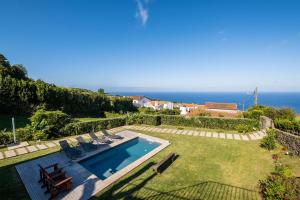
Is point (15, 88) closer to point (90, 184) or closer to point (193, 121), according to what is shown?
point (90, 184)

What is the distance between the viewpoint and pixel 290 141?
11789 mm

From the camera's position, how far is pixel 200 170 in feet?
30.5

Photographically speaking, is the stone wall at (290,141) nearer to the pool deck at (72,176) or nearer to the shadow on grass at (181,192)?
the shadow on grass at (181,192)

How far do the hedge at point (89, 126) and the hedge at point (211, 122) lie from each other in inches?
245

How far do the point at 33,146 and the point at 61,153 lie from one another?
10.7 ft

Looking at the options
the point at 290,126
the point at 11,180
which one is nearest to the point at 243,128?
the point at 290,126

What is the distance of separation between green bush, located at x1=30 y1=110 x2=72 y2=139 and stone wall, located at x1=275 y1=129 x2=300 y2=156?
18.9 metres

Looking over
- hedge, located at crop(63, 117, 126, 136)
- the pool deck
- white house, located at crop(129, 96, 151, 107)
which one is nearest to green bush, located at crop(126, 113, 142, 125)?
hedge, located at crop(63, 117, 126, 136)

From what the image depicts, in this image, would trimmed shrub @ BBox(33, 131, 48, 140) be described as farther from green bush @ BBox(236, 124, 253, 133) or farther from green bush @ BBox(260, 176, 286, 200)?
green bush @ BBox(236, 124, 253, 133)

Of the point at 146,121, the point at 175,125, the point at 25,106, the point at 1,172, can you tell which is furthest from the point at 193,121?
the point at 25,106

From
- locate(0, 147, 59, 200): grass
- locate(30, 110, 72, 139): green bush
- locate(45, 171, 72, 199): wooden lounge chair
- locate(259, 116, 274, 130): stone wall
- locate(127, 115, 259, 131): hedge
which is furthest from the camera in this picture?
locate(127, 115, 259, 131): hedge

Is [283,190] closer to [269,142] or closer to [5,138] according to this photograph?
[269,142]

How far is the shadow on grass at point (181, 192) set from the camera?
690cm

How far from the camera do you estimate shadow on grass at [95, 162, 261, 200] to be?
690 cm
